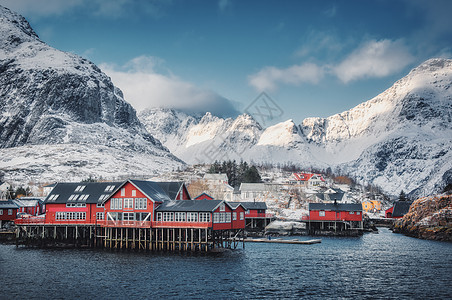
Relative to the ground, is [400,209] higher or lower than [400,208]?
lower

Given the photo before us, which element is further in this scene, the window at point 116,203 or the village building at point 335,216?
the village building at point 335,216

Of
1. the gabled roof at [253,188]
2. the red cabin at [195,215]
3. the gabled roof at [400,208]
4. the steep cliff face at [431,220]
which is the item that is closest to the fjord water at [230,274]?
the red cabin at [195,215]

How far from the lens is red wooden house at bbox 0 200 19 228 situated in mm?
111375

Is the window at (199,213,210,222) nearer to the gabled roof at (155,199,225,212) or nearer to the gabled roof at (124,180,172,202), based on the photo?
the gabled roof at (155,199,225,212)

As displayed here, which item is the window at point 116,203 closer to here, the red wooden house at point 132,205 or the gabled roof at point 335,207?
the red wooden house at point 132,205

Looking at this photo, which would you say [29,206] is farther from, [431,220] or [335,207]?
[431,220]

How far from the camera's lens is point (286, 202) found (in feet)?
523

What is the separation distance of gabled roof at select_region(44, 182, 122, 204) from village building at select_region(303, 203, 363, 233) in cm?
5919

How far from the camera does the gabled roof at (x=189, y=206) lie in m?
73.2

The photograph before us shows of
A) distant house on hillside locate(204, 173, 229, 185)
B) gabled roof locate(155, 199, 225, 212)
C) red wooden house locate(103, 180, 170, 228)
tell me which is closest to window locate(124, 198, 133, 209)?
red wooden house locate(103, 180, 170, 228)

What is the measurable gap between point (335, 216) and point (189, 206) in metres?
60.7

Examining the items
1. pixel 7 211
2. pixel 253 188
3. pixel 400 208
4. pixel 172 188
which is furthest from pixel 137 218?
pixel 400 208

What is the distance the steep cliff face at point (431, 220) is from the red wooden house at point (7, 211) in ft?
334

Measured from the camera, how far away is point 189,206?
75125 mm
